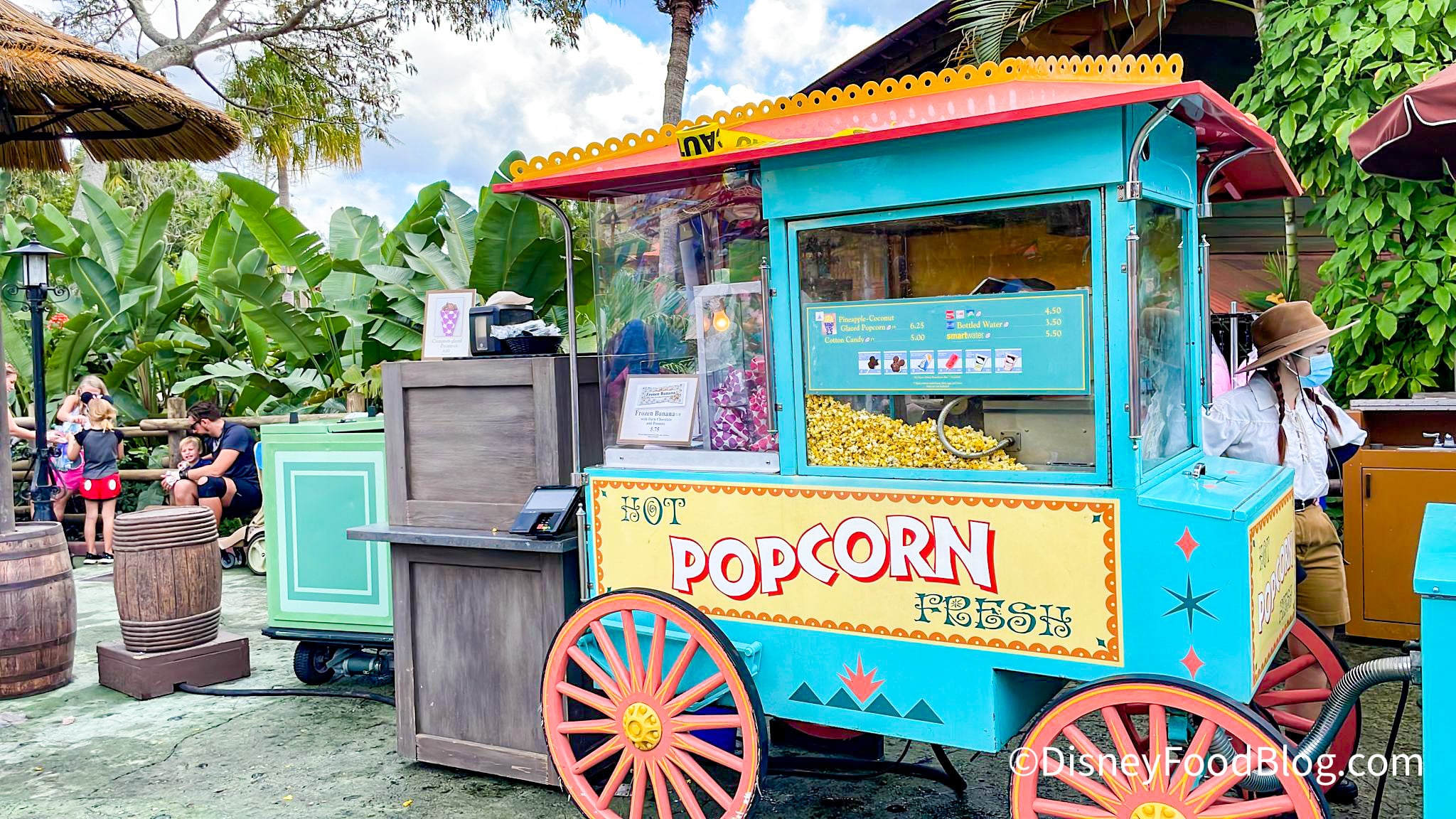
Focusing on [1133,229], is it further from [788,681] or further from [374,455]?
[374,455]

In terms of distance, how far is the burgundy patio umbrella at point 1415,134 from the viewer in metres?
3.52

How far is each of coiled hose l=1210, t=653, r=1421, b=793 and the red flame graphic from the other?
3.04 ft

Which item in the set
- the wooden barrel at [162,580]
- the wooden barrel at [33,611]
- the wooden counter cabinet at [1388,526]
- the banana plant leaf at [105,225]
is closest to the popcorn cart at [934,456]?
the wooden counter cabinet at [1388,526]

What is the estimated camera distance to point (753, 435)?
3648 millimetres

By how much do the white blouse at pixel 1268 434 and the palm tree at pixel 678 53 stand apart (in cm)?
664

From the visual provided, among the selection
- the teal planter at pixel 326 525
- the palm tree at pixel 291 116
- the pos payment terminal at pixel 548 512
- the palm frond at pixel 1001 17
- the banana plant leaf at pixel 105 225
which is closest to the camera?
the pos payment terminal at pixel 548 512

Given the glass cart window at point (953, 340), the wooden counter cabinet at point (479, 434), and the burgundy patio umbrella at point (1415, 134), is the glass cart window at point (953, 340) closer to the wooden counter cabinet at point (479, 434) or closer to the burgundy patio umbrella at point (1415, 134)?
the wooden counter cabinet at point (479, 434)

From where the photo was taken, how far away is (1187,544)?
9.37 ft

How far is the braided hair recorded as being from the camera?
4055 mm

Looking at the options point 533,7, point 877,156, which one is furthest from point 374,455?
point 533,7

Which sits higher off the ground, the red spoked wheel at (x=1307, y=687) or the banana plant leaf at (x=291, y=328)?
the banana plant leaf at (x=291, y=328)

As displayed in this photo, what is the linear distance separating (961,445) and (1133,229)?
0.76 m

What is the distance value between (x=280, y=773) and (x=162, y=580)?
1637 mm

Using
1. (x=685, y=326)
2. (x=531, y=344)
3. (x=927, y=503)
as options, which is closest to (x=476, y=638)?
(x=531, y=344)
